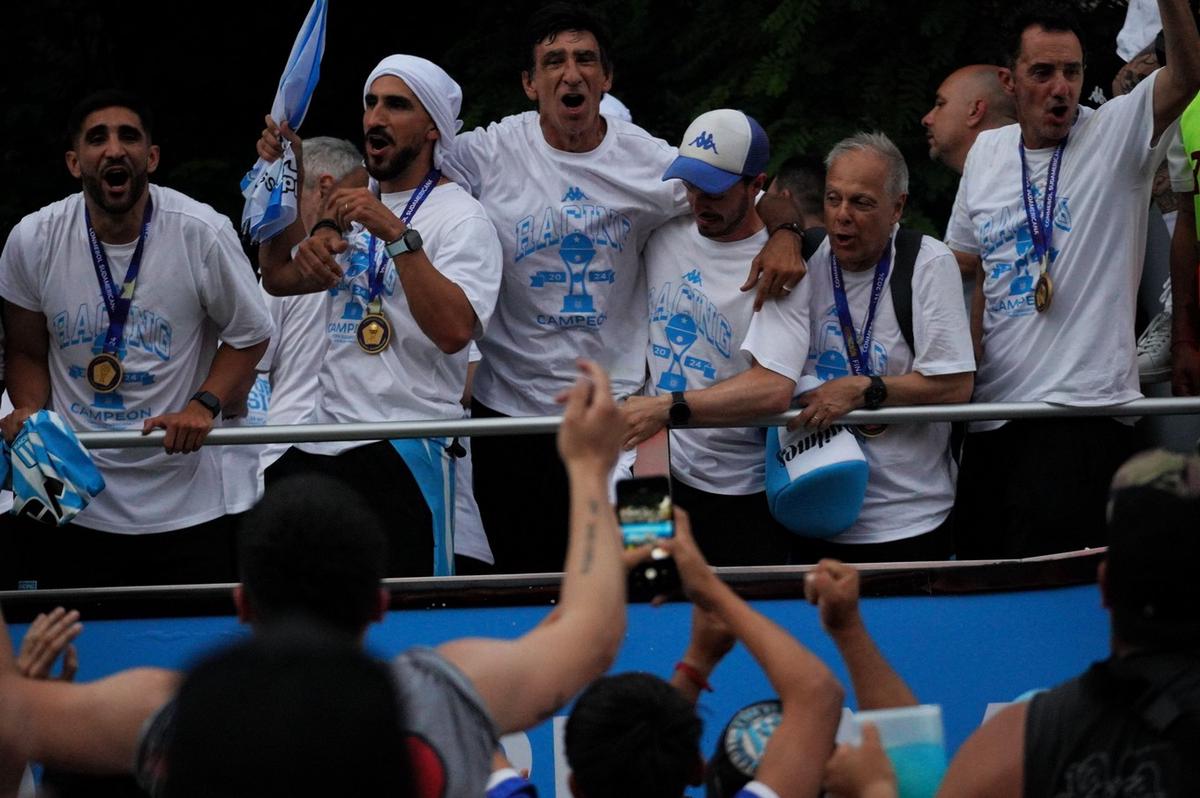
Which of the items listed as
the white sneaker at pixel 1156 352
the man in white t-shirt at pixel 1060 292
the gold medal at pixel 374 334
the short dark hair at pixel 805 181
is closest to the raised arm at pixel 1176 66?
the man in white t-shirt at pixel 1060 292

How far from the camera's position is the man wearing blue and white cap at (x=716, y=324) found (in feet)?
19.9

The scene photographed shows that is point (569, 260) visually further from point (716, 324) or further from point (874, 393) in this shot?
point (874, 393)

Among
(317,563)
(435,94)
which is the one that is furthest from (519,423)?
(317,563)

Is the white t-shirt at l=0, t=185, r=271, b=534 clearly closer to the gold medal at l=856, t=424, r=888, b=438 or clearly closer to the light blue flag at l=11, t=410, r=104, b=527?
the light blue flag at l=11, t=410, r=104, b=527

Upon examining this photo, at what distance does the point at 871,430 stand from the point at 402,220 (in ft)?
5.61

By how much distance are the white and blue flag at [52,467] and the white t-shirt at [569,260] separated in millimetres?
1523

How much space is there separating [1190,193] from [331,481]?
3806mm

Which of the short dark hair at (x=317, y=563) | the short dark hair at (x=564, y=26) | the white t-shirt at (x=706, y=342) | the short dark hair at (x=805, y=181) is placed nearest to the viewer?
the short dark hair at (x=317, y=563)

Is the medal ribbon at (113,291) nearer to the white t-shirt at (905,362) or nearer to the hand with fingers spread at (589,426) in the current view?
the white t-shirt at (905,362)

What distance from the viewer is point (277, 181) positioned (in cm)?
611

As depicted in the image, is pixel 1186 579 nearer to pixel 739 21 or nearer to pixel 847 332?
pixel 847 332

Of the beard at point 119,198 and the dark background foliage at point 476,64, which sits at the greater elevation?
the dark background foliage at point 476,64

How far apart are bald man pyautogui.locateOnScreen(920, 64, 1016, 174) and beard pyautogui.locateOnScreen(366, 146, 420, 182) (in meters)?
2.05

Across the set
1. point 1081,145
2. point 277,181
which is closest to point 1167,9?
point 1081,145
